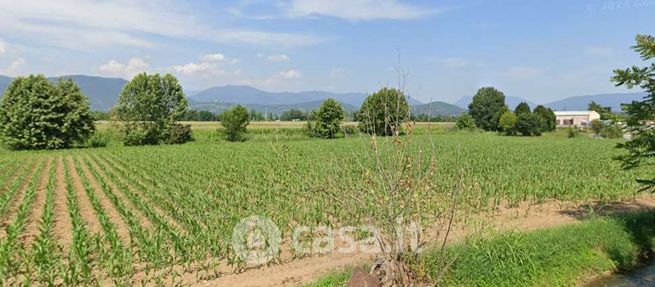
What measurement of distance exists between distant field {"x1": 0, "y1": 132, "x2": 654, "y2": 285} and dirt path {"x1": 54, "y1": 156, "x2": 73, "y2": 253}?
23 millimetres

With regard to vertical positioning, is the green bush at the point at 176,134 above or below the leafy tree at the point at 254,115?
below

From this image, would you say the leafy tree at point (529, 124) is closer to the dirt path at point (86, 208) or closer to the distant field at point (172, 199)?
the distant field at point (172, 199)

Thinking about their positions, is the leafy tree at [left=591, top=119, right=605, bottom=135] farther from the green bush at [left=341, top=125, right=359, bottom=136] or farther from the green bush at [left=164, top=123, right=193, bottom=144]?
the green bush at [left=341, top=125, right=359, bottom=136]

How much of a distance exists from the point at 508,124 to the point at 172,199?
57.8 m

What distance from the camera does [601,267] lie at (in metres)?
8.42

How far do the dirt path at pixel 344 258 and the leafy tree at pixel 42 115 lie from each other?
3773 centimetres

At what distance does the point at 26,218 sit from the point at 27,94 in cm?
3320

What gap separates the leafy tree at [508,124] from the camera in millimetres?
60516

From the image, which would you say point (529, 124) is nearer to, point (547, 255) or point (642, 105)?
point (642, 105)

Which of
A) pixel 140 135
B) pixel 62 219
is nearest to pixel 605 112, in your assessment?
pixel 62 219

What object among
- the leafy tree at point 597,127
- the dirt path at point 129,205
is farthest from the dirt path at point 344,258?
the leafy tree at point 597,127

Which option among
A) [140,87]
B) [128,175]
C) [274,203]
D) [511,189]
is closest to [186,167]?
[128,175]

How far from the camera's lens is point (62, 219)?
11.1 meters

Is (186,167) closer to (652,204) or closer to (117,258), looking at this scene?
(117,258)
